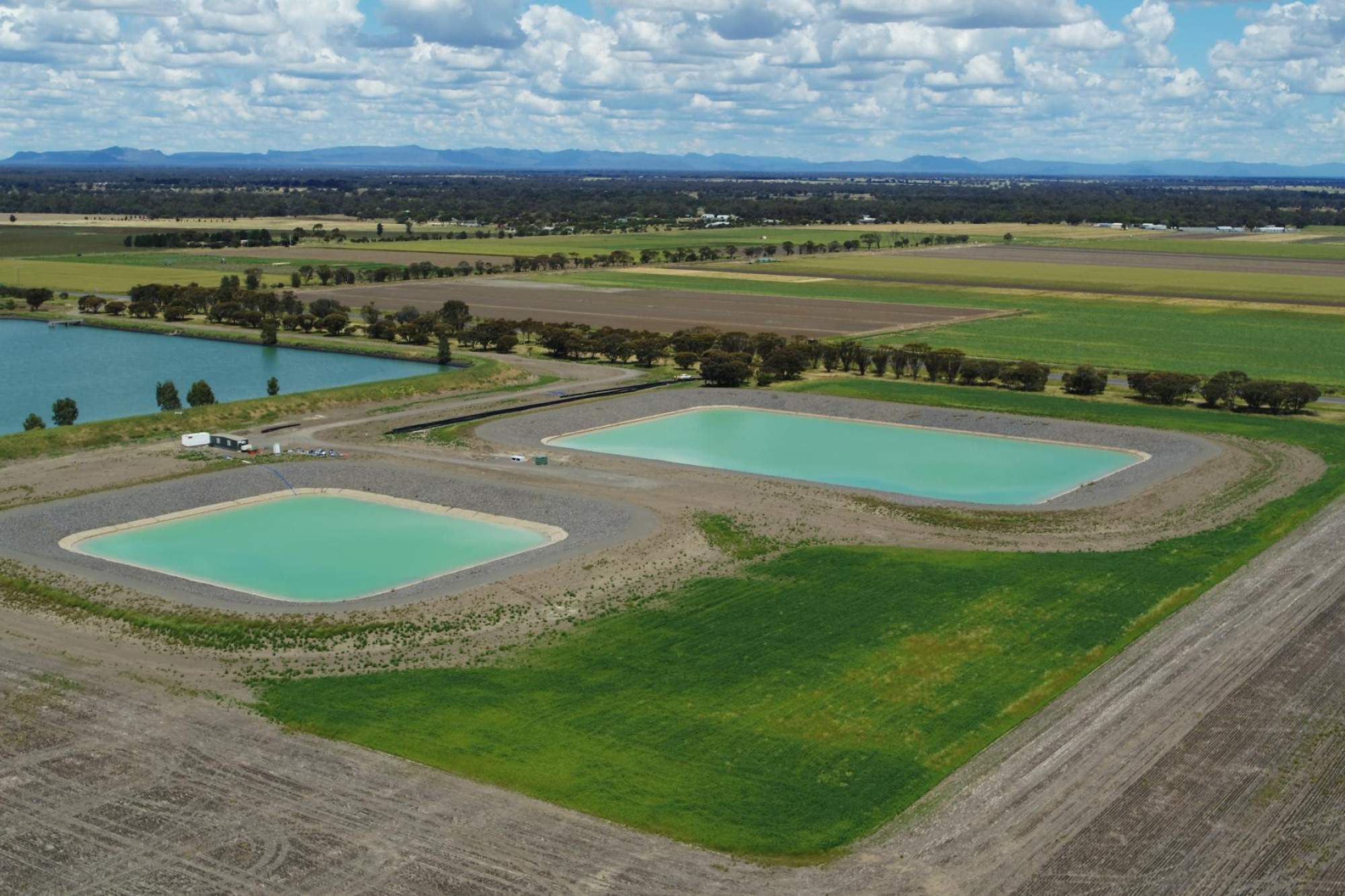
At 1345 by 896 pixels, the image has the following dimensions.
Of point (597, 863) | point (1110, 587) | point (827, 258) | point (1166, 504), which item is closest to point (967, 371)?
point (1166, 504)

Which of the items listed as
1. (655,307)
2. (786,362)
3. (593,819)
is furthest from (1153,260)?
(593,819)

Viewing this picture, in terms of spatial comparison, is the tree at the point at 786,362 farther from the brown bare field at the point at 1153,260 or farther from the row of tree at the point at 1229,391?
the brown bare field at the point at 1153,260

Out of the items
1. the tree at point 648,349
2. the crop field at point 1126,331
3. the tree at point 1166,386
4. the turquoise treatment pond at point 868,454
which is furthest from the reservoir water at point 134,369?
the tree at point 1166,386

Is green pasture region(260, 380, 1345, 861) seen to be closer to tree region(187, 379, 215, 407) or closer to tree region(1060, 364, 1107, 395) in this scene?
tree region(1060, 364, 1107, 395)

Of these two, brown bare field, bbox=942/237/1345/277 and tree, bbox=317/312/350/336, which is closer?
tree, bbox=317/312/350/336

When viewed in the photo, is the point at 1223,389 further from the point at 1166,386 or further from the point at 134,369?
the point at 134,369

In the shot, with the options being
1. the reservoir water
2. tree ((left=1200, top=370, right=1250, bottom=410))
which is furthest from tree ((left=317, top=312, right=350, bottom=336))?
tree ((left=1200, top=370, right=1250, bottom=410))
